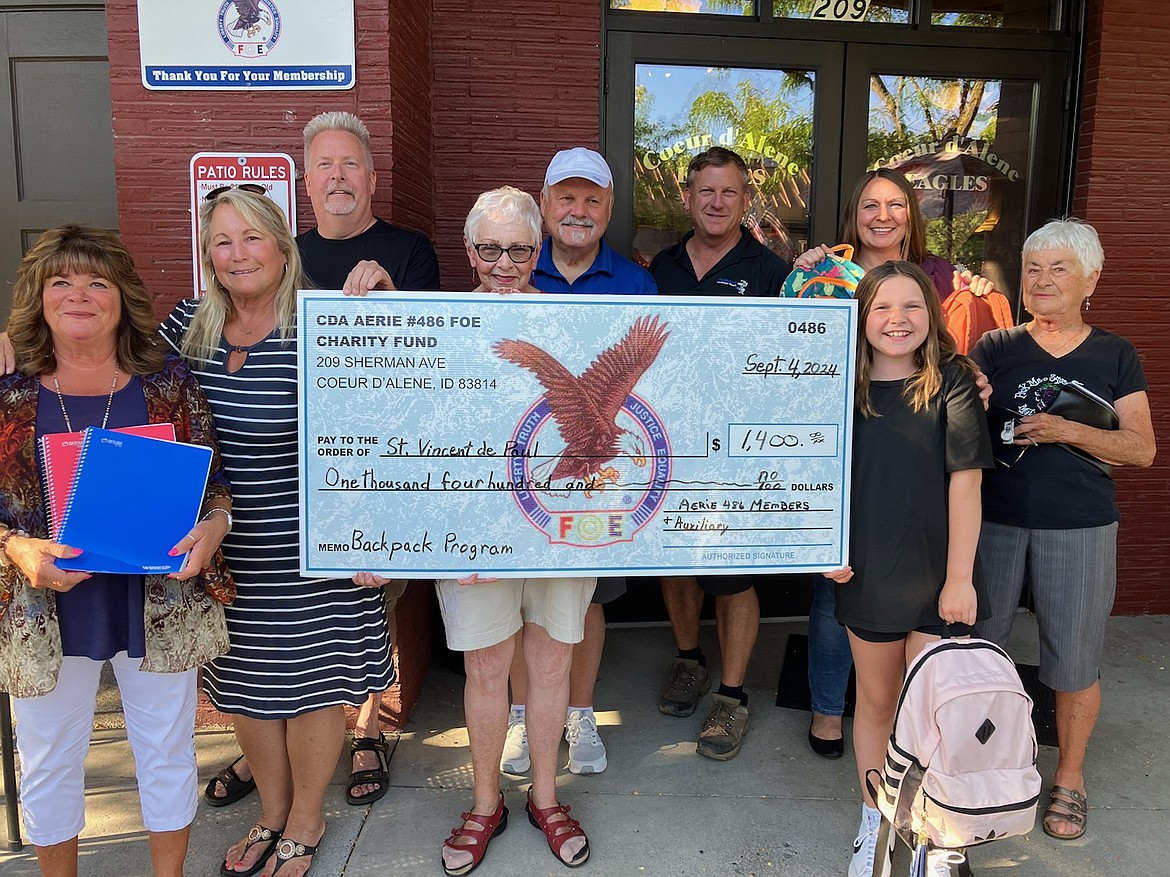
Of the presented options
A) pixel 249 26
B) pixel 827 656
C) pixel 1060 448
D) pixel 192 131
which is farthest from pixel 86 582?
pixel 1060 448

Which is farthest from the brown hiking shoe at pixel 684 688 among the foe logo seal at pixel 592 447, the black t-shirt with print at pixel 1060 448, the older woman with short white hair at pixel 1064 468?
the black t-shirt with print at pixel 1060 448

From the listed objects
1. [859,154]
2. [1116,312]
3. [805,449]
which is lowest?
[805,449]

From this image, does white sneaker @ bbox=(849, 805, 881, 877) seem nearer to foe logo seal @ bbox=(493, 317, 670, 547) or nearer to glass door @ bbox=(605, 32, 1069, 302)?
foe logo seal @ bbox=(493, 317, 670, 547)

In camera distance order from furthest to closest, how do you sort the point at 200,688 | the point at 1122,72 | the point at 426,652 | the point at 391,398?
the point at 1122,72 → the point at 426,652 → the point at 200,688 → the point at 391,398

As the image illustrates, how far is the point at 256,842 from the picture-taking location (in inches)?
102

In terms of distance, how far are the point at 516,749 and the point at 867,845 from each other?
1.29 meters

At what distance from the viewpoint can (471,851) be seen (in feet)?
8.47

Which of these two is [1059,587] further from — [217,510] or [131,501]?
[131,501]

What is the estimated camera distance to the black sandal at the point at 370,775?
2924 mm

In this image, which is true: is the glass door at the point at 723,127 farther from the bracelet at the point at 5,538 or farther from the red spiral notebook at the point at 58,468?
the bracelet at the point at 5,538

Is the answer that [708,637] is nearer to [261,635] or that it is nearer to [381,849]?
[381,849]

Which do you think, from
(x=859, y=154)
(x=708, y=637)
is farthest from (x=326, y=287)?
(x=859, y=154)

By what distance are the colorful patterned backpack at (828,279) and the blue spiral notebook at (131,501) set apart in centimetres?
196

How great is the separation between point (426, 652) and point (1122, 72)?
4.55 meters
